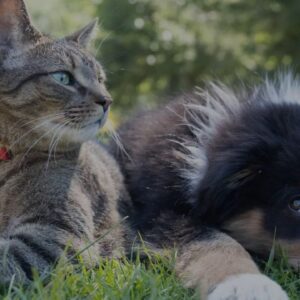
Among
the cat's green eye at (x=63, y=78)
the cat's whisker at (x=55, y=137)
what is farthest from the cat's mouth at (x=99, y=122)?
the cat's green eye at (x=63, y=78)

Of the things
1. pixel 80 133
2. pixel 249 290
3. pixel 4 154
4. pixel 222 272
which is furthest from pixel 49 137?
pixel 249 290

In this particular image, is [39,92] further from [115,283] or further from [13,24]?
[115,283]

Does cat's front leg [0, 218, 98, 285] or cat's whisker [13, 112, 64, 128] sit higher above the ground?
cat's whisker [13, 112, 64, 128]

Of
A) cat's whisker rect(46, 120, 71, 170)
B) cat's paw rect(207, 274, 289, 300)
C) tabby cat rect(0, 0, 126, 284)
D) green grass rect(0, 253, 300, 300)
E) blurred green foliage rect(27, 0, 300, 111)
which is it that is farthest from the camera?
blurred green foliage rect(27, 0, 300, 111)

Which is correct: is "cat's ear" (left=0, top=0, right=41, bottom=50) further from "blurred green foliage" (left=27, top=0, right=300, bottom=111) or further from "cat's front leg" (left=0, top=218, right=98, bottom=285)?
"blurred green foliage" (left=27, top=0, right=300, bottom=111)

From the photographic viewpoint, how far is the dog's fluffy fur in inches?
145

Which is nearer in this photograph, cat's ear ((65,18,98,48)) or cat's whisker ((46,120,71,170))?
cat's whisker ((46,120,71,170))

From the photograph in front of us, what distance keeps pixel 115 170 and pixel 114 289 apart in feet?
5.08

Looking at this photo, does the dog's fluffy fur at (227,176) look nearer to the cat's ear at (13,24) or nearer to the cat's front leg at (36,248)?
the cat's front leg at (36,248)

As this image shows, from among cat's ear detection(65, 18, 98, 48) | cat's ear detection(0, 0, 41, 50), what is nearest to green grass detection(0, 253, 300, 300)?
cat's ear detection(0, 0, 41, 50)

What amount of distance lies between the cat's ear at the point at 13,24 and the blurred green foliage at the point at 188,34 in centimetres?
464

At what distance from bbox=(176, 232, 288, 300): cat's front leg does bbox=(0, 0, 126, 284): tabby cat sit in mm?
416

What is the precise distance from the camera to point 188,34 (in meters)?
9.21

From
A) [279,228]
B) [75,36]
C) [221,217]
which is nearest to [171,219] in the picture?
[221,217]
